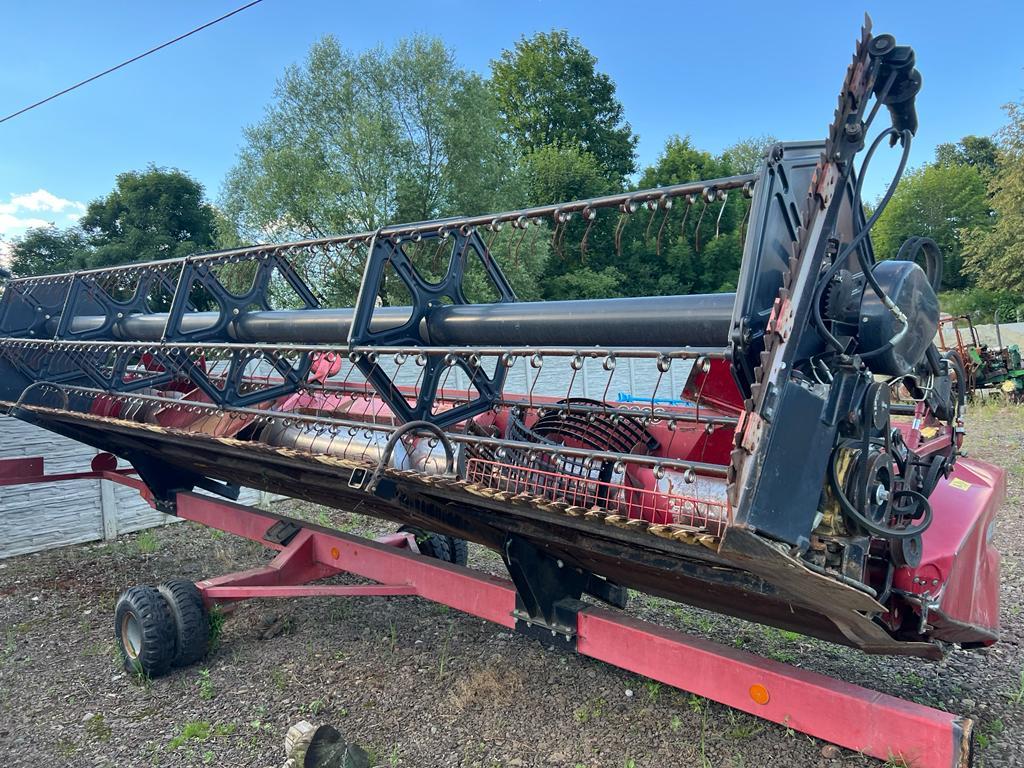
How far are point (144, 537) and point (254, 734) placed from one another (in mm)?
4353

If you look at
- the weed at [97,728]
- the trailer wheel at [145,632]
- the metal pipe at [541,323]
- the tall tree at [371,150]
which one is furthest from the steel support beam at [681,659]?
the tall tree at [371,150]

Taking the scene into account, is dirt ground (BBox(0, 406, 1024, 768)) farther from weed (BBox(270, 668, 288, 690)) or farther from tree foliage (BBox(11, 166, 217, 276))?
tree foliage (BBox(11, 166, 217, 276))

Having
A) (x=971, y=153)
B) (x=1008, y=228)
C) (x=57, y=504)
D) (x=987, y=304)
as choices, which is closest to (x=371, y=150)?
(x=57, y=504)

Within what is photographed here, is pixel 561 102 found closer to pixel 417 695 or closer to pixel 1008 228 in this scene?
pixel 1008 228

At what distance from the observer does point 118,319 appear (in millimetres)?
5523

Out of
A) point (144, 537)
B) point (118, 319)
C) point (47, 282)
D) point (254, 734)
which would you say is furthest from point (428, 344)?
point (144, 537)

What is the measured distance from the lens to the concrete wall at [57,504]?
6.72m

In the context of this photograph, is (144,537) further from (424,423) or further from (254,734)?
(424,423)

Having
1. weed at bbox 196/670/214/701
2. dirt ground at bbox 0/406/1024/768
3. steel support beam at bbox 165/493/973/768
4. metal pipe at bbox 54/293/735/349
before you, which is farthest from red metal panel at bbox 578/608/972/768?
weed at bbox 196/670/214/701

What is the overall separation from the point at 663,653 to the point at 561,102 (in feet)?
122

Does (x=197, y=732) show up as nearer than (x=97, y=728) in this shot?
Yes

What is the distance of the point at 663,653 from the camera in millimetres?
2760

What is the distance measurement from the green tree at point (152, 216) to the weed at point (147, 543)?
762 inches

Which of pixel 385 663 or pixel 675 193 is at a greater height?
pixel 675 193
